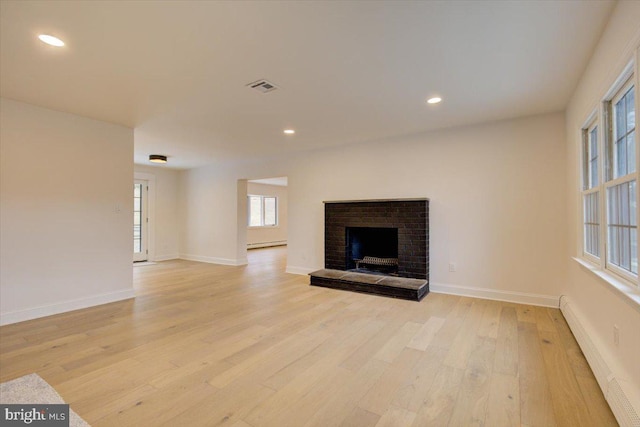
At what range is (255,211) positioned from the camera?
1045 cm

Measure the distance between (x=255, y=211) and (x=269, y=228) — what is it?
32.3 inches

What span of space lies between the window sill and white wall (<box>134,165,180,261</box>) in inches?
324

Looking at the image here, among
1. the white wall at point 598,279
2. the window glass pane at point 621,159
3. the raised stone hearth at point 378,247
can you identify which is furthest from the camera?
the raised stone hearth at point 378,247

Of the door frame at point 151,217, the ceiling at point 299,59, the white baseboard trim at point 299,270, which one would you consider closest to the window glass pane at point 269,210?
the door frame at point 151,217

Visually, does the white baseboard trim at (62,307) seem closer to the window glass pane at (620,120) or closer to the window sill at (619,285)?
the window sill at (619,285)

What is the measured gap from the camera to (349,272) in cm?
493

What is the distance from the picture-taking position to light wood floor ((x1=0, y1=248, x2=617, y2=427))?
173cm

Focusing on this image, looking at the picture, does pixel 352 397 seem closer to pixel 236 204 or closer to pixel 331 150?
pixel 331 150

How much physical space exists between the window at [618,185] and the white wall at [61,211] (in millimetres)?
5256

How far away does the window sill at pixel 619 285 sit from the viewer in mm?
1569

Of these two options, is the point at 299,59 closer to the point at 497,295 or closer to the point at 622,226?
the point at 622,226

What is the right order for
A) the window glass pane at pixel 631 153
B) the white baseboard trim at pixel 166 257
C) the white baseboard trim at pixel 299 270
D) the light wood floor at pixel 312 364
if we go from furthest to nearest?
1. the white baseboard trim at pixel 166 257
2. the white baseboard trim at pixel 299 270
3. the window glass pane at pixel 631 153
4. the light wood floor at pixel 312 364

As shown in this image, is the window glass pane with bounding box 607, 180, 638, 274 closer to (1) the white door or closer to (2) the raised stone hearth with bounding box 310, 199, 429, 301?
(2) the raised stone hearth with bounding box 310, 199, 429, 301

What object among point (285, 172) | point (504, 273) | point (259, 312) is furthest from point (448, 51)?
point (285, 172)
